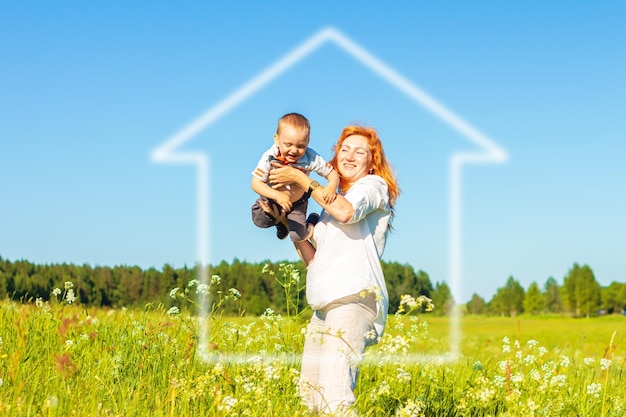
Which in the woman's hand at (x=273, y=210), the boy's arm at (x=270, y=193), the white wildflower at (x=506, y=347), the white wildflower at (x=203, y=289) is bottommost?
the white wildflower at (x=506, y=347)

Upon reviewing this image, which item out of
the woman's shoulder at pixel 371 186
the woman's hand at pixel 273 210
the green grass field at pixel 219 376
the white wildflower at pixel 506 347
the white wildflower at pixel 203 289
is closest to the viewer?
the green grass field at pixel 219 376

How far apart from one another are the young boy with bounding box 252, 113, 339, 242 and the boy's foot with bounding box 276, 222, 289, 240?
0.09 meters

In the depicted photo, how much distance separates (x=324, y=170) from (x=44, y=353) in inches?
120

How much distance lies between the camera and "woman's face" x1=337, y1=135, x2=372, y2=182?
531 centimetres

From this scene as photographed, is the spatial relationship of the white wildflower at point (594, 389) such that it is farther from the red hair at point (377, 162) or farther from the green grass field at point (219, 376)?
the red hair at point (377, 162)

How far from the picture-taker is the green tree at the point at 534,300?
72188 mm

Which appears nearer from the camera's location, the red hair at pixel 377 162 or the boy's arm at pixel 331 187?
the boy's arm at pixel 331 187

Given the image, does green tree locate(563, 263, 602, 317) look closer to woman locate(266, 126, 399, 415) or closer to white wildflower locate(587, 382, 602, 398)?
white wildflower locate(587, 382, 602, 398)

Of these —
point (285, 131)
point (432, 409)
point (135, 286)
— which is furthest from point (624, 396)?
point (135, 286)

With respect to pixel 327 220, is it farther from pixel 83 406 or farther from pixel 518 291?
pixel 518 291

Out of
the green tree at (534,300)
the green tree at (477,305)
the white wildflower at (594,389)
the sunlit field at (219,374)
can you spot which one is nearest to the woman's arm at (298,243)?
the sunlit field at (219,374)

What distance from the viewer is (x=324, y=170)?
5.27 meters

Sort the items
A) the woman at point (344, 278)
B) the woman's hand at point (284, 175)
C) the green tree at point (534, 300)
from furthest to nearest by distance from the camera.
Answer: the green tree at point (534, 300) < the woman's hand at point (284, 175) < the woman at point (344, 278)

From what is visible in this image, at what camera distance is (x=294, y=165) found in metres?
5.24
